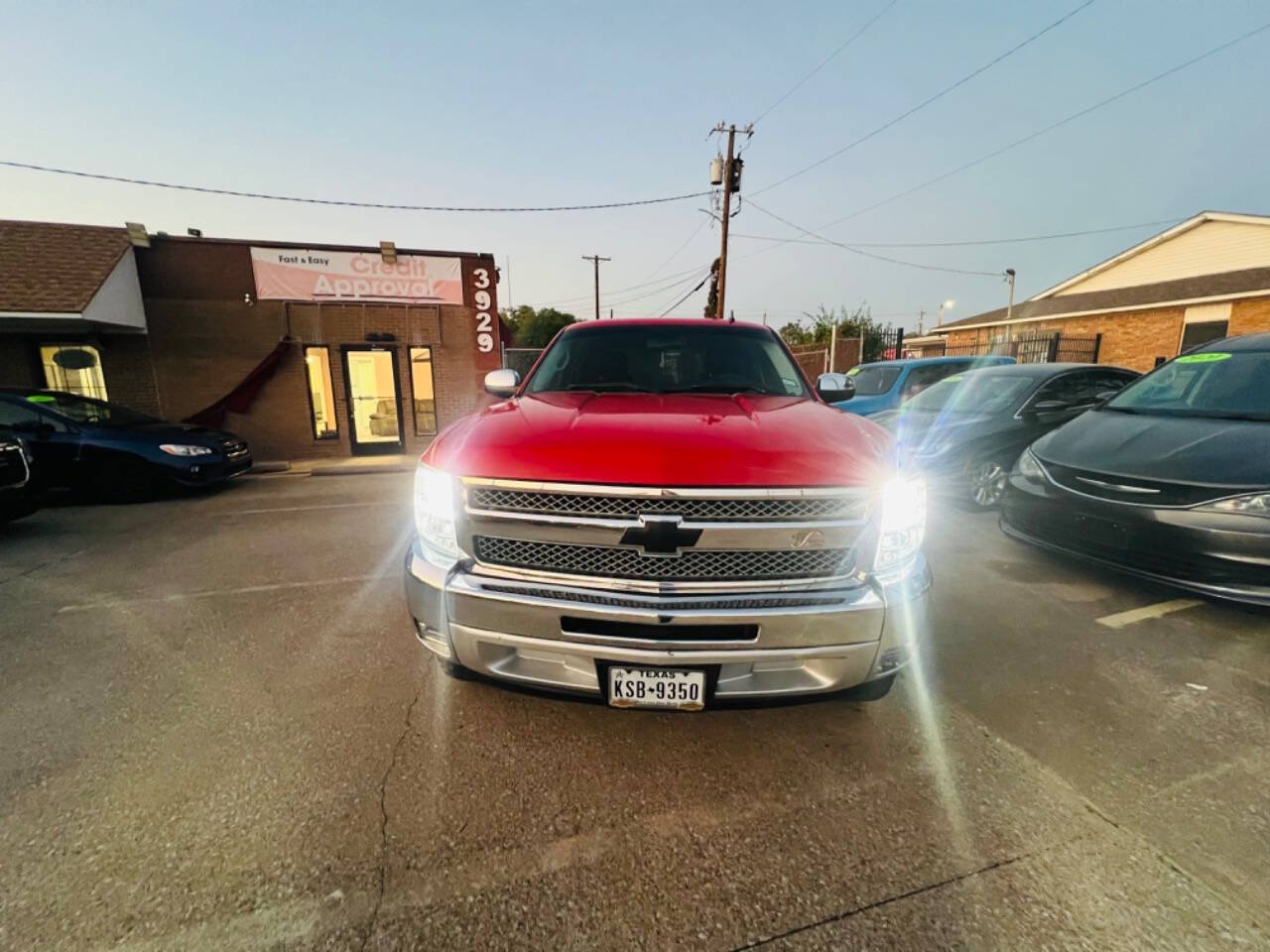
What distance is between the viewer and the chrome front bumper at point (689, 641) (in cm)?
178

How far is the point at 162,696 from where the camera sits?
8.66 feet

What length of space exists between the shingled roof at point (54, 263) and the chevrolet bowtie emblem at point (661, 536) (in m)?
12.0

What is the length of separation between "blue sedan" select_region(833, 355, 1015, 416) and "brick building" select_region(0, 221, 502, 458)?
821 cm

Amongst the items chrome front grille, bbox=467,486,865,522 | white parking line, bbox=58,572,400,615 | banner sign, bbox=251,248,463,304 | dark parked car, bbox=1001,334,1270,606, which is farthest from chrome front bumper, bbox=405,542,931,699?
banner sign, bbox=251,248,463,304

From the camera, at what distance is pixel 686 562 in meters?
1.88

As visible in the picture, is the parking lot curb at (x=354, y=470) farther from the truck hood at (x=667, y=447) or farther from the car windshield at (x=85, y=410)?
the truck hood at (x=667, y=447)

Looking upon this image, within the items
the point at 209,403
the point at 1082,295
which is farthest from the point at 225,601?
the point at 1082,295

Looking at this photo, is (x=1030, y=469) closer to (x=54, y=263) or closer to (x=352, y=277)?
(x=352, y=277)

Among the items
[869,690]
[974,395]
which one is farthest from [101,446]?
[974,395]

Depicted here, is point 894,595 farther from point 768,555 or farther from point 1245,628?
point 1245,628

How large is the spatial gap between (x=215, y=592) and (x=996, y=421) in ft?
24.5

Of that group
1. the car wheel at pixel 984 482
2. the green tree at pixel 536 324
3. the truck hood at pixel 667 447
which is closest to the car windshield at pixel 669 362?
the truck hood at pixel 667 447

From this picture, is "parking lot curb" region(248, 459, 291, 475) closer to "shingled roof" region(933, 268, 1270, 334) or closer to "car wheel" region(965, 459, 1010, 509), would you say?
"car wheel" region(965, 459, 1010, 509)

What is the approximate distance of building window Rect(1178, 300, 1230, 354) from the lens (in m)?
18.1
